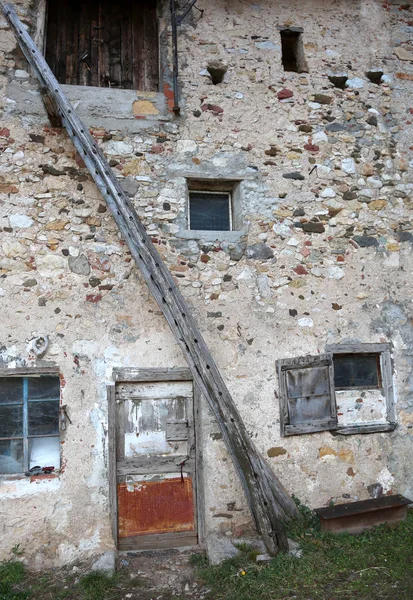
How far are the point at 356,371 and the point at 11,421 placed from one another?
3.59 m

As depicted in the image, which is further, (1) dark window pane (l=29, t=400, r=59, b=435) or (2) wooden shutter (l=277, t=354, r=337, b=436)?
(2) wooden shutter (l=277, t=354, r=337, b=436)

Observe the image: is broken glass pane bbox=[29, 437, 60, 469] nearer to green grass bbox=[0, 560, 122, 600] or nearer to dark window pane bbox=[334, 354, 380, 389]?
green grass bbox=[0, 560, 122, 600]

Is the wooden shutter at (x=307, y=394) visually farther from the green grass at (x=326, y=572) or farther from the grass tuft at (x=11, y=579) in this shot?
the grass tuft at (x=11, y=579)

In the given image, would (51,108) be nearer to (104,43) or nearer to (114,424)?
(104,43)

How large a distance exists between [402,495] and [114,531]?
2.98 metres

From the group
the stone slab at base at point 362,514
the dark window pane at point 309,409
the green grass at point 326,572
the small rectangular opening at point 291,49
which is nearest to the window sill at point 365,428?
the dark window pane at point 309,409

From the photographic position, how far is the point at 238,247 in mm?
5117

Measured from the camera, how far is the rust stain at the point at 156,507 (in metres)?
4.59

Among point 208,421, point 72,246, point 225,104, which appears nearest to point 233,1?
point 225,104

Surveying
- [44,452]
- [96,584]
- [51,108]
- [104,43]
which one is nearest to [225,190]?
[51,108]

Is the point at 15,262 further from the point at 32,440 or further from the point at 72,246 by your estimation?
the point at 32,440

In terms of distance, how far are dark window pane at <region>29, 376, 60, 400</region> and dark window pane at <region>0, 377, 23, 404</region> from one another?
100 mm

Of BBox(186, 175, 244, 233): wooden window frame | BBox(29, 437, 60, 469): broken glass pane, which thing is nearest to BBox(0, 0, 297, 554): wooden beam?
BBox(186, 175, 244, 233): wooden window frame

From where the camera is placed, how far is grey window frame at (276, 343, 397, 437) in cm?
490
